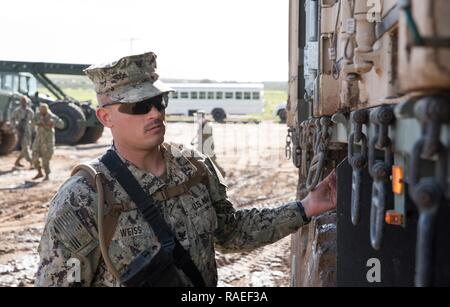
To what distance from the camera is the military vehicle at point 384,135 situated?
1.13 metres

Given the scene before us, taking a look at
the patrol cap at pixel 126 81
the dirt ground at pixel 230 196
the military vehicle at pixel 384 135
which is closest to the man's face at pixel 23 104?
the dirt ground at pixel 230 196

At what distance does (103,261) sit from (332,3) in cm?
140

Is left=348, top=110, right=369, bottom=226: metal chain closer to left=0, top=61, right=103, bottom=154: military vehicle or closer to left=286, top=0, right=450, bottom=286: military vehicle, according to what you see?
left=286, top=0, right=450, bottom=286: military vehicle

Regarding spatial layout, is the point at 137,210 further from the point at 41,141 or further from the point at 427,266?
the point at 41,141

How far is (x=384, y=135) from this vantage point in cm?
156

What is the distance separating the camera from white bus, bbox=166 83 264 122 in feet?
113

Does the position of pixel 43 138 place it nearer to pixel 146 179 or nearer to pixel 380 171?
pixel 146 179

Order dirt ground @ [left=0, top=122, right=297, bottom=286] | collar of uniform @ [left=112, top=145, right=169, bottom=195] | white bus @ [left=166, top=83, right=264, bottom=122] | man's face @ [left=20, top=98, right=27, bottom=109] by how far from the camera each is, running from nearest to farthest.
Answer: collar of uniform @ [left=112, top=145, right=169, bottom=195] → dirt ground @ [left=0, top=122, right=297, bottom=286] → man's face @ [left=20, top=98, right=27, bottom=109] → white bus @ [left=166, top=83, right=264, bottom=122]

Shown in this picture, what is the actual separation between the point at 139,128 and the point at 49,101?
16.4 m

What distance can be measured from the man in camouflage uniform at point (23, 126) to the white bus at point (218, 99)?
20251 mm

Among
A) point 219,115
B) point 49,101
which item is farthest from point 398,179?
point 219,115

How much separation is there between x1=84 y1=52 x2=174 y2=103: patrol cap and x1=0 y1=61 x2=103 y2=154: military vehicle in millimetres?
13393

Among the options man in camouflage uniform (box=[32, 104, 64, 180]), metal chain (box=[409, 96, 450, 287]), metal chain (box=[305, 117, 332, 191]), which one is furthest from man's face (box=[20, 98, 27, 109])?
metal chain (box=[409, 96, 450, 287])

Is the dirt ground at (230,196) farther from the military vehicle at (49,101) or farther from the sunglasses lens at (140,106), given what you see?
the sunglasses lens at (140,106)
